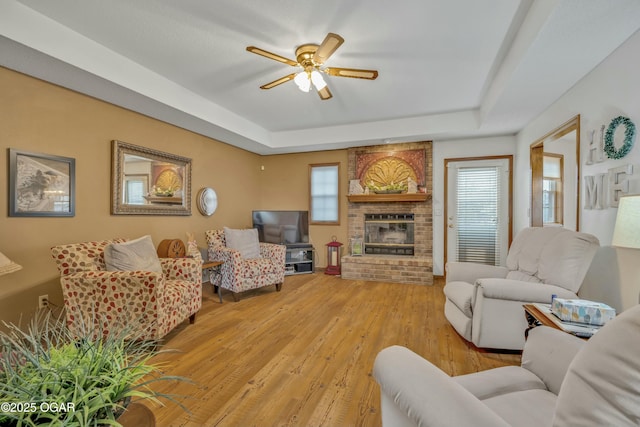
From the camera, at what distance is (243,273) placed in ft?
12.3

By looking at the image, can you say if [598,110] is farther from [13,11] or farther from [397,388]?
[13,11]

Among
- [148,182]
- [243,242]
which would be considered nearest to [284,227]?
[243,242]

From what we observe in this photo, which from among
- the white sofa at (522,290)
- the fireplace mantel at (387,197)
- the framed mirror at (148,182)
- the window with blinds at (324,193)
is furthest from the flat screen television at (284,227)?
the white sofa at (522,290)

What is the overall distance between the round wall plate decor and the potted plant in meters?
3.83

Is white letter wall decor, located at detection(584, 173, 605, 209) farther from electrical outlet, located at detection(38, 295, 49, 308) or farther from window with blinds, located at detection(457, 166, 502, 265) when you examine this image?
electrical outlet, located at detection(38, 295, 49, 308)

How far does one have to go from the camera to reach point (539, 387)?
4.00 ft

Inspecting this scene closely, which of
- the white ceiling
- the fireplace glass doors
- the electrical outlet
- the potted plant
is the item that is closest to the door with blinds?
the fireplace glass doors

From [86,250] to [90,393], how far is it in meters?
2.45

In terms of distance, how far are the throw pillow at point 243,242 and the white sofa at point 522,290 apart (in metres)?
2.77

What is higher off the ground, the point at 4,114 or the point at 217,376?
the point at 4,114

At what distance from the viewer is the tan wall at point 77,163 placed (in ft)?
8.07

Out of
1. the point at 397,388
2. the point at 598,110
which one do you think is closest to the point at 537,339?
the point at 397,388

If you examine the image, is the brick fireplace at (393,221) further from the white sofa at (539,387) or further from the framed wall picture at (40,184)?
the framed wall picture at (40,184)

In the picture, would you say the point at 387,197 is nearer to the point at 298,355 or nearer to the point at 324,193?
the point at 324,193
